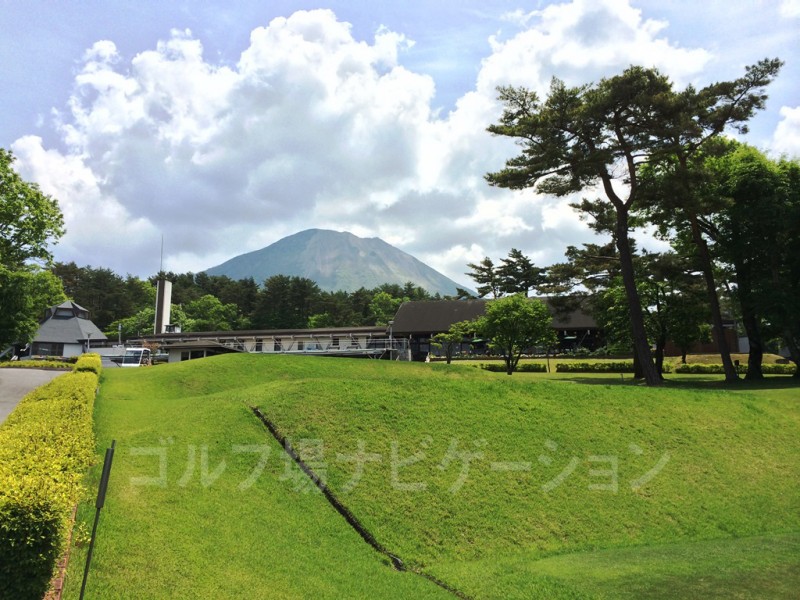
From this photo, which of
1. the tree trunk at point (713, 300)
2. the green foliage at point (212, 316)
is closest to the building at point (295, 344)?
the green foliage at point (212, 316)

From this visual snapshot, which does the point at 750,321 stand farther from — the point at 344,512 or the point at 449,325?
the point at 344,512

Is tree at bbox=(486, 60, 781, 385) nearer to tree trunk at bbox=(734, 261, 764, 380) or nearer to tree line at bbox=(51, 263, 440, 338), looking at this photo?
tree trunk at bbox=(734, 261, 764, 380)

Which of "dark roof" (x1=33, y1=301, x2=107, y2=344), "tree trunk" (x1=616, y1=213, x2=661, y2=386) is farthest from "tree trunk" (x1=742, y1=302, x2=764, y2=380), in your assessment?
"dark roof" (x1=33, y1=301, x2=107, y2=344)

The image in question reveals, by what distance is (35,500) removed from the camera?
526 cm

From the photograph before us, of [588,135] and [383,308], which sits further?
[383,308]

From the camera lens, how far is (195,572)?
23.3 ft

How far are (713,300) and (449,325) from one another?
26.1 meters

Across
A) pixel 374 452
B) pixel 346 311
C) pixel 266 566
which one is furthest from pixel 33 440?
pixel 346 311

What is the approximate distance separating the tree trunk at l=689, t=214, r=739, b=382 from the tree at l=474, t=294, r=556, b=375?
9.58 m

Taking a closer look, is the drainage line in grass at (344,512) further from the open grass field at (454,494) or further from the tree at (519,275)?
the tree at (519,275)

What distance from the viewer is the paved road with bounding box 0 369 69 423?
52.6 ft

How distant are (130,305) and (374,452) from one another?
85963 millimetres

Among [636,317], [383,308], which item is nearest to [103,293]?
[383,308]

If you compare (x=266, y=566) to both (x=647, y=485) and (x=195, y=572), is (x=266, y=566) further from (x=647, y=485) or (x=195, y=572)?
(x=647, y=485)
